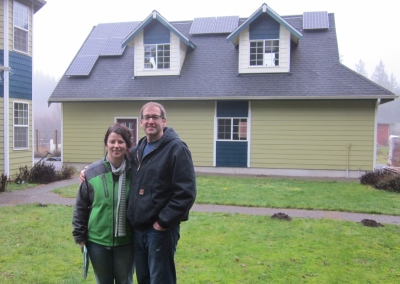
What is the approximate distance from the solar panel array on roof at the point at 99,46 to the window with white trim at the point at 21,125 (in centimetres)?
434

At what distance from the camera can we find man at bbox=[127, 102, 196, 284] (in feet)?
9.29

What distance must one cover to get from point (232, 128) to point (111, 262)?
39.6 feet

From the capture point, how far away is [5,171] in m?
11.4

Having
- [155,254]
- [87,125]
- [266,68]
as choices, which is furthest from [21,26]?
[155,254]

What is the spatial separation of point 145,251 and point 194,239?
2870 mm

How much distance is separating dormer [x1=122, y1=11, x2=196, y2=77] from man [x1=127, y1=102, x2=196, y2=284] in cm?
1303

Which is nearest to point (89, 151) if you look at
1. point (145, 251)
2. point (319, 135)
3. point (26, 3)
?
point (26, 3)

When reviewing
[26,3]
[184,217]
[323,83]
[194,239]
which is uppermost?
[26,3]

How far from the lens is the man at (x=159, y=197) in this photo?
2.83m

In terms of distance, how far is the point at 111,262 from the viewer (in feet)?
9.95

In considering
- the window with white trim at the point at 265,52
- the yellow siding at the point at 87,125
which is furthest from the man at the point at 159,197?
the yellow siding at the point at 87,125

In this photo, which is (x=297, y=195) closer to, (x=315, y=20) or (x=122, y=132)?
(x=122, y=132)

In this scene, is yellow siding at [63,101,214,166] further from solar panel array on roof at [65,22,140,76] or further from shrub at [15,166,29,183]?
shrub at [15,166,29,183]

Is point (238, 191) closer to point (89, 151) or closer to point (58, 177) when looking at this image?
point (58, 177)
